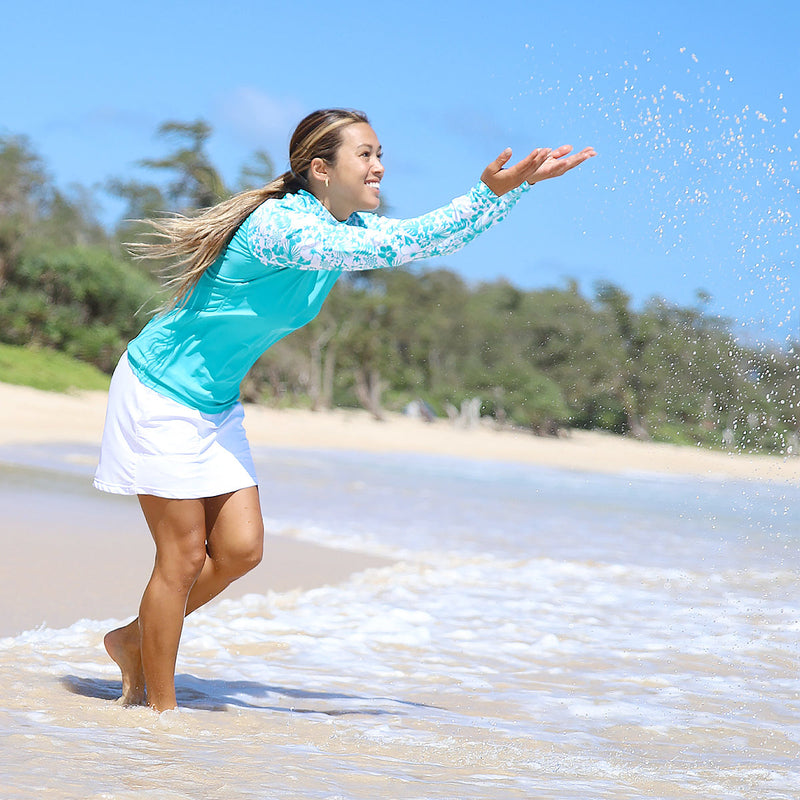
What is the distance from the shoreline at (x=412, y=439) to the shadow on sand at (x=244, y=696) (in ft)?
30.7

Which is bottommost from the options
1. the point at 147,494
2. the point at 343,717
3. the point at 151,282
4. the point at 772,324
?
the point at 343,717

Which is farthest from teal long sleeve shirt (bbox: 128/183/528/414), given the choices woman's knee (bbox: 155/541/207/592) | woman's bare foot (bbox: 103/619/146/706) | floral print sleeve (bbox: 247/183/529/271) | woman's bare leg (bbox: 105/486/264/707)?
→ woman's bare foot (bbox: 103/619/146/706)

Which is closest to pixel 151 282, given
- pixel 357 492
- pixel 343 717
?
pixel 357 492

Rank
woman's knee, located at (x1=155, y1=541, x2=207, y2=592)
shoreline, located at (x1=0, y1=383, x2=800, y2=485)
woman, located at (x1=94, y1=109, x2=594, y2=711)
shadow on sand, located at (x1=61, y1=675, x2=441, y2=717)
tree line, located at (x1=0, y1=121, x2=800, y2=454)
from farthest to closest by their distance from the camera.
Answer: tree line, located at (x1=0, y1=121, x2=800, y2=454)
shoreline, located at (x1=0, y1=383, x2=800, y2=485)
shadow on sand, located at (x1=61, y1=675, x2=441, y2=717)
woman's knee, located at (x1=155, y1=541, x2=207, y2=592)
woman, located at (x1=94, y1=109, x2=594, y2=711)

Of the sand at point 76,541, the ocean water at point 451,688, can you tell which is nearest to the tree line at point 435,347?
the sand at point 76,541

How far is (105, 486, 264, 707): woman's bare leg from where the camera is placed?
3213mm

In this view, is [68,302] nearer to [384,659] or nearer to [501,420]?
[501,420]

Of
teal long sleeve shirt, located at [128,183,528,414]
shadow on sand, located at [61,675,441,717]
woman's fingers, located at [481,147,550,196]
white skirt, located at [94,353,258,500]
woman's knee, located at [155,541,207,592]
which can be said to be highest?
woman's fingers, located at [481,147,550,196]

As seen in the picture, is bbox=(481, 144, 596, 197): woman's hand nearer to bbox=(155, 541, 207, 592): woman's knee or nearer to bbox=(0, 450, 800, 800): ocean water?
bbox=(155, 541, 207, 592): woman's knee

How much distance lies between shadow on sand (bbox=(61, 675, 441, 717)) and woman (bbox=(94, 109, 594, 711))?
0.91ft

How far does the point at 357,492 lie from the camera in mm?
10883

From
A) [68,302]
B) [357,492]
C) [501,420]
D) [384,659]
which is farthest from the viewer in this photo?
[501,420]

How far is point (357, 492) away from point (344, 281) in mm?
20343

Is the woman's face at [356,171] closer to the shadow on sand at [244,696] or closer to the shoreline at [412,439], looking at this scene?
the shadow on sand at [244,696]
